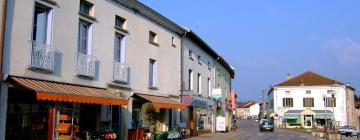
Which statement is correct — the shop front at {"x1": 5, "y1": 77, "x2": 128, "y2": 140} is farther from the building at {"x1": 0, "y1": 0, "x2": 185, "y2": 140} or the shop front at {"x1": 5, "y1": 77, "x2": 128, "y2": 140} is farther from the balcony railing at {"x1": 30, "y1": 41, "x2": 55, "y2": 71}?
the balcony railing at {"x1": 30, "y1": 41, "x2": 55, "y2": 71}

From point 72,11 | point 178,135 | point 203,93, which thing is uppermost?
point 72,11

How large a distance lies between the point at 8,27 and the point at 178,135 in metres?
15.4

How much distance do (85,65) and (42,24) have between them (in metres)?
2.97

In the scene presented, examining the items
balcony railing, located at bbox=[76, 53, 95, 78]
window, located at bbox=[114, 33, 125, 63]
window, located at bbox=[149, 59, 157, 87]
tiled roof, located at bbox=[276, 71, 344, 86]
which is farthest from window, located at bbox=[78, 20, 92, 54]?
tiled roof, located at bbox=[276, 71, 344, 86]

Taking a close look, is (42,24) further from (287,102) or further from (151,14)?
(287,102)

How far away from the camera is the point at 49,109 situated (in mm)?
16562

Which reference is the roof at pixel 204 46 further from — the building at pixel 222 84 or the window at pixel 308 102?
the window at pixel 308 102

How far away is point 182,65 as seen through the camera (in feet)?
101

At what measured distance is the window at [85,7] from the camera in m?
18.8

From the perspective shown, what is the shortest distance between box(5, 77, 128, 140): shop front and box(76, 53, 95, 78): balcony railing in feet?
1.96

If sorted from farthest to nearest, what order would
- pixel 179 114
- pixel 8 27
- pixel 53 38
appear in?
pixel 179 114
pixel 53 38
pixel 8 27

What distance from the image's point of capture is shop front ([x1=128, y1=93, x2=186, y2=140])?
2227 centimetres

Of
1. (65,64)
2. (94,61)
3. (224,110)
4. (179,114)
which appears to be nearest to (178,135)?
(179,114)

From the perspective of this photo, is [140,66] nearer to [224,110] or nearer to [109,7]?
[109,7]
